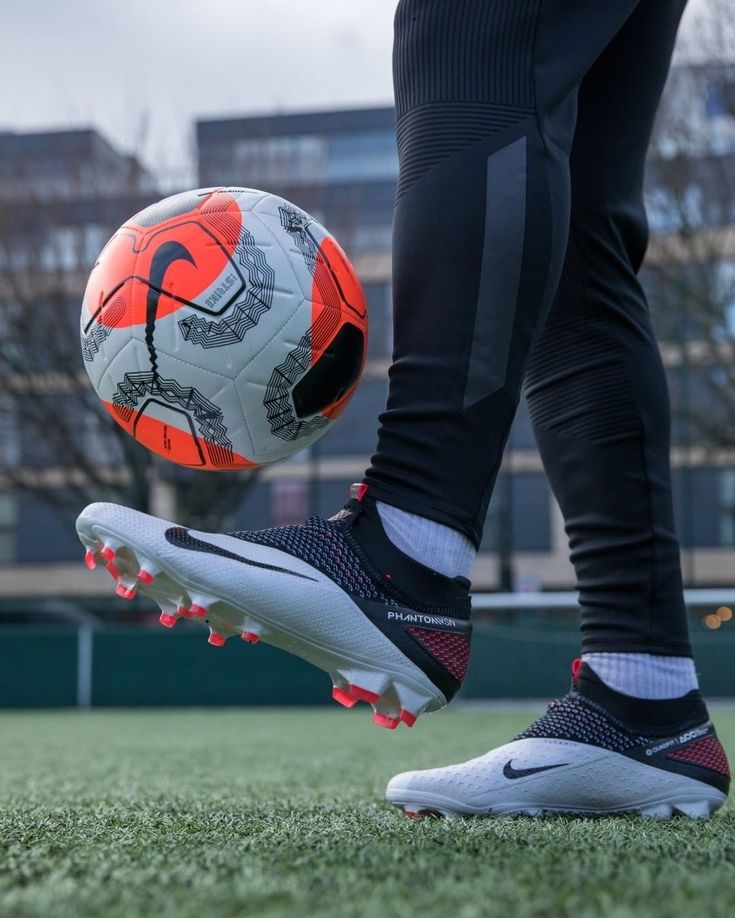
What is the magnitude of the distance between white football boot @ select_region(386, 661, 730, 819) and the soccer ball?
542 mm

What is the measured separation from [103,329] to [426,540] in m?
0.63

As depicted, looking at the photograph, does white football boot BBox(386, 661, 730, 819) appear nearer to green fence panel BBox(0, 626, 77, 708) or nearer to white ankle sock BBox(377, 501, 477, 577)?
white ankle sock BBox(377, 501, 477, 577)

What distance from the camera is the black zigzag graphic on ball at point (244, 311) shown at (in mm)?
1562

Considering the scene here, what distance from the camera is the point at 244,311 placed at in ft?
5.23

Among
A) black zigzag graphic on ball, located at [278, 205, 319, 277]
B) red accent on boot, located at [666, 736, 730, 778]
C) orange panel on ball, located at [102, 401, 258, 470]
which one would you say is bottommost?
red accent on boot, located at [666, 736, 730, 778]

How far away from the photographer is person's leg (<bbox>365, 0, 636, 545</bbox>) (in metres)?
1.36

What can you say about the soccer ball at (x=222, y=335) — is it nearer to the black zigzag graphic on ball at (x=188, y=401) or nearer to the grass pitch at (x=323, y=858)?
the black zigzag graphic on ball at (x=188, y=401)

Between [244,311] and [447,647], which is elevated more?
[244,311]

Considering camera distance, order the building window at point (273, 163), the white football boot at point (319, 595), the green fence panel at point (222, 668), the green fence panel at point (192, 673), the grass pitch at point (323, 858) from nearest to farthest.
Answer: the grass pitch at point (323, 858), the white football boot at point (319, 595), the green fence panel at point (222, 668), the green fence panel at point (192, 673), the building window at point (273, 163)

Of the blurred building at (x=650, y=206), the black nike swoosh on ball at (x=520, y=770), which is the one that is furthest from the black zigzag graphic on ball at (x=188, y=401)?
the blurred building at (x=650, y=206)

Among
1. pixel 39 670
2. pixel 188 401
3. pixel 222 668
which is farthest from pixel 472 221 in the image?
pixel 39 670

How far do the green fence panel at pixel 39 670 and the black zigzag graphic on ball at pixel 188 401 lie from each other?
35.6 feet

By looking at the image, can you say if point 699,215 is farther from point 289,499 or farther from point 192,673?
point 289,499

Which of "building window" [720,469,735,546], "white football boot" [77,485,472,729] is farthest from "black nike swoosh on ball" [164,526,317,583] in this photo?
"building window" [720,469,735,546]
